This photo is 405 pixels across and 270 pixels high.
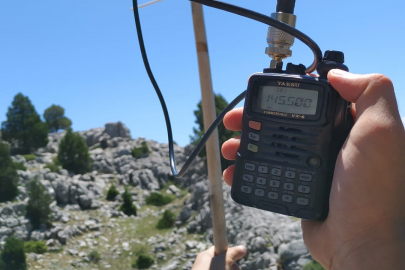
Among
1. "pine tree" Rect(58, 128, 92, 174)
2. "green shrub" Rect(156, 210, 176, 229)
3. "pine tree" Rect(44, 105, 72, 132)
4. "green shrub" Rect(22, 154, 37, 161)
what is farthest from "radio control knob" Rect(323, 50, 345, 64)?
"pine tree" Rect(44, 105, 72, 132)

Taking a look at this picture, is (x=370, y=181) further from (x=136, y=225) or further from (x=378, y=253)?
(x=136, y=225)

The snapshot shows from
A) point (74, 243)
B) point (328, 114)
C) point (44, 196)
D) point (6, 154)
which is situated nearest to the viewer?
point (328, 114)

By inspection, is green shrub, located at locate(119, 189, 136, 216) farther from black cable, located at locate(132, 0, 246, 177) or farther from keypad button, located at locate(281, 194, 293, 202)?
keypad button, located at locate(281, 194, 293, 202)

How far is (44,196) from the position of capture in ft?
53.4

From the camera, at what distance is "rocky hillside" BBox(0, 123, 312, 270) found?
454 inches

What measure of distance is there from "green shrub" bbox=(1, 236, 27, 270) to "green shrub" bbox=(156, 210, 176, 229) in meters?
5.01

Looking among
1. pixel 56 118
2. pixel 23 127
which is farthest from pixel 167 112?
pixel 56 118

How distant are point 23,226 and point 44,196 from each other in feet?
4.00

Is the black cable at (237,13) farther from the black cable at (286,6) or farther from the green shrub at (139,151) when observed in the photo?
the green shrub at (139,151)

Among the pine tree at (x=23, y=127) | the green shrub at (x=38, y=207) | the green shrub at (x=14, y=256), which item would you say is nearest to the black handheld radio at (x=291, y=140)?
the green shrub at (x=14, y=256)

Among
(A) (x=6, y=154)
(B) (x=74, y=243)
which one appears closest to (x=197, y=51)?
(B) (x=74, y=243)

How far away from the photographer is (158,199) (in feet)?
64.6

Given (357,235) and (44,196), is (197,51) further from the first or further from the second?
(44,196)

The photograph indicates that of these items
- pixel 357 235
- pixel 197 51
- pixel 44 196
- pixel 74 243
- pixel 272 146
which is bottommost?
pixel 74 243
